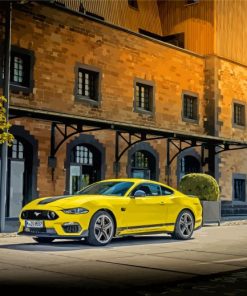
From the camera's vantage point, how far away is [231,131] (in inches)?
1146

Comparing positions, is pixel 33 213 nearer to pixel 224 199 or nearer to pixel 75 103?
pixel 75 103

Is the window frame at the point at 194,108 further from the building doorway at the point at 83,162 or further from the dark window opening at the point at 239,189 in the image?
the building doorway at the point at 83,162

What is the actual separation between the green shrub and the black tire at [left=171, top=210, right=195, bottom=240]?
19.6ft

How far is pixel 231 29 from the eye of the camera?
2959cm

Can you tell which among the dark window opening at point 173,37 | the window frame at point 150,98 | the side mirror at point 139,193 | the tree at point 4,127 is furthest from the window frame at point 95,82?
the side mirror at point 139,193

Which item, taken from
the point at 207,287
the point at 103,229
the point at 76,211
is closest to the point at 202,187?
the point at 103,229

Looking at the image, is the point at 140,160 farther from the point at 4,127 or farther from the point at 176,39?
the point at 4,127

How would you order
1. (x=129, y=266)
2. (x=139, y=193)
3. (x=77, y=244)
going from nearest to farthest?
1. (x=129, y=266)
2. (x=77, y=244)
3. (x=139, y=193)

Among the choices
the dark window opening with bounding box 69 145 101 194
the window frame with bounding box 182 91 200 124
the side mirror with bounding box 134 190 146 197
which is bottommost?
the side mirror with bounding box 134 190 146 197

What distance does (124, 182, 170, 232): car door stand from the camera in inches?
497

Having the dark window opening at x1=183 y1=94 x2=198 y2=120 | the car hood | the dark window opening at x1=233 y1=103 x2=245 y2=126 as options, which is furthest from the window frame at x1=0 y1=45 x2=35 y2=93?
the dark window opening at x1=233 y1=103 x2=245 y2=126

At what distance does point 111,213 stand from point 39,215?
1.58 m

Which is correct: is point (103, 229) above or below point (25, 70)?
below

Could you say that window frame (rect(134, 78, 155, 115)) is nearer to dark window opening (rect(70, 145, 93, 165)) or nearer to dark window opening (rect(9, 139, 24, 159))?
dark window opening (rect(70, 145, 93, 165))
